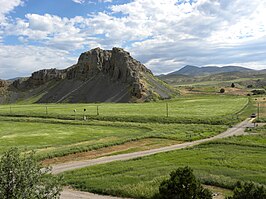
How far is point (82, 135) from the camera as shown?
57.2m

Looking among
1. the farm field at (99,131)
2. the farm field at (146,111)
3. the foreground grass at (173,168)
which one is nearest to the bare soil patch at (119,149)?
the farm field at (99,131)

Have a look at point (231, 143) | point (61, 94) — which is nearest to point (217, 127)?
point (231, 143)

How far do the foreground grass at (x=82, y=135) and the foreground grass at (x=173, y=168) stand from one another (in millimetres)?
10414

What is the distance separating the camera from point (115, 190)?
22844 mm

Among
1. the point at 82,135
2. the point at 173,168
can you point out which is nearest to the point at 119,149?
the point at 82,135

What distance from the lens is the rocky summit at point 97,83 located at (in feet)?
450

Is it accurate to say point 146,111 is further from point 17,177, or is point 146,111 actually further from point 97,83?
point 17,177

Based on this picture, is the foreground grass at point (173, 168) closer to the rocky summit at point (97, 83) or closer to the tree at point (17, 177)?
the tree at point (17, 177)

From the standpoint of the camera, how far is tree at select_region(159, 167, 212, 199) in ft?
61.2

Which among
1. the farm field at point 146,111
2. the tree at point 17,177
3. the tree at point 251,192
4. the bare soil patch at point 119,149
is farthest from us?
the farm field at point 146,111

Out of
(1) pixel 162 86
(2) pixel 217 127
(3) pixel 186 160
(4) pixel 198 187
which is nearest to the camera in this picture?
(4) pixel 198 187

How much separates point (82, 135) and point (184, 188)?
39.9 metres

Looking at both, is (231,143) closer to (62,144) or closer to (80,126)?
(62,144)

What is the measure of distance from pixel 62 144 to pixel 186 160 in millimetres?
20841
